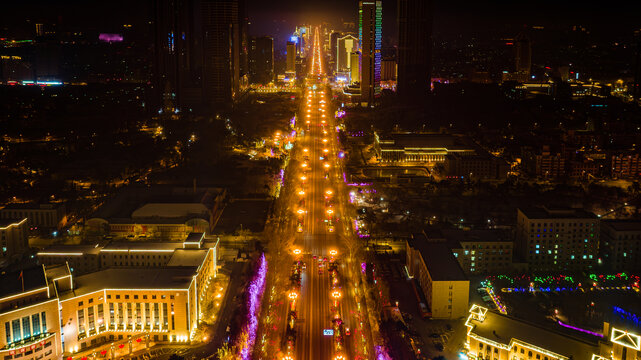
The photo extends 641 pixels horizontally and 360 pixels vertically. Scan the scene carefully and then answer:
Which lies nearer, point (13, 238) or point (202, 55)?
point (13, 238)

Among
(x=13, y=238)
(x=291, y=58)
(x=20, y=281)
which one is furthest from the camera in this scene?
(x=291, y=58)

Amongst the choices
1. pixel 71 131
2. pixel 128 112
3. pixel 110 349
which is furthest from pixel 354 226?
pixel 128 112

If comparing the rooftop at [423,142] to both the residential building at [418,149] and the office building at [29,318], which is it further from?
the office building at [29,318]

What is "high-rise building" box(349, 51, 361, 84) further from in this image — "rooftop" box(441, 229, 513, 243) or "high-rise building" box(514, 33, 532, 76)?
"rooftop" box(441, 229, 513, 243)

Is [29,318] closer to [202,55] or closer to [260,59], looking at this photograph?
[202,55]

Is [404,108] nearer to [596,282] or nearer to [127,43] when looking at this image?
[127,43]

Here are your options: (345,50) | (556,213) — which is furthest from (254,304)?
(345,50)

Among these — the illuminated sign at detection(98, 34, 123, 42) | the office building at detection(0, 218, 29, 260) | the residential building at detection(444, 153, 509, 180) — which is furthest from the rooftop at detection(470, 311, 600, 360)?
the illuminated sign at detection(98, 34, 123, 42)
